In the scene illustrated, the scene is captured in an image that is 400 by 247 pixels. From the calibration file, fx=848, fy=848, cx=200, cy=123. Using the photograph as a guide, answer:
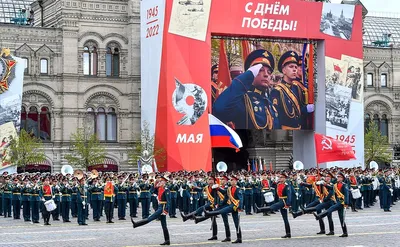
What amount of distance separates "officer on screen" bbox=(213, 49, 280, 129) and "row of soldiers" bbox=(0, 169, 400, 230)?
17479 mm

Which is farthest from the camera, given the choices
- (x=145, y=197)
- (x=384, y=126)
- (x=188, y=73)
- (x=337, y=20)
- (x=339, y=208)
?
(x=384, y=126)

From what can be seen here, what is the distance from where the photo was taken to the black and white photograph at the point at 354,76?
6675 centimetres

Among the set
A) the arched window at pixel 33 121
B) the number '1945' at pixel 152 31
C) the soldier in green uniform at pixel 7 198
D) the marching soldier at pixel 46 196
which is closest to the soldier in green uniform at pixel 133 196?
the marching soldier at pixel 46 196

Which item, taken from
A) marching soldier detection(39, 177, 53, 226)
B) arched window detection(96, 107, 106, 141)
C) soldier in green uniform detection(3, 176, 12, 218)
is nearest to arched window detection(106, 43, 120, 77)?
arched window detection(96, 107, 106, 141)

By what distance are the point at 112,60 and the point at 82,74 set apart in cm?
293

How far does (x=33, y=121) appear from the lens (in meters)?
A: 60.4

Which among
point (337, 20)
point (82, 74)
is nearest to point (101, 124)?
point (82, 74)

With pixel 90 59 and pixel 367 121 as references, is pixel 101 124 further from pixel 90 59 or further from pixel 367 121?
pixel 367 121

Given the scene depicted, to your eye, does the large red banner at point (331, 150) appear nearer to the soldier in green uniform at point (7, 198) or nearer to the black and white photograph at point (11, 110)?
the black and white photograph at point (11, 110)

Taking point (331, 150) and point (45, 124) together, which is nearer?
point (331, 150)

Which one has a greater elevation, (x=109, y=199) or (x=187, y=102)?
(x=187, y=102)

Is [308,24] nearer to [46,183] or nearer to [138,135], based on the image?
[138,135]

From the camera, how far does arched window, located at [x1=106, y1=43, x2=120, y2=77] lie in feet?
207

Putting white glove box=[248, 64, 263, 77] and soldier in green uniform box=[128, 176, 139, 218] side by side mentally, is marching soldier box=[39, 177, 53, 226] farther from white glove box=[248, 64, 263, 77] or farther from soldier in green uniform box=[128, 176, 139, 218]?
white glove box=[248, 64, 263, 77]
